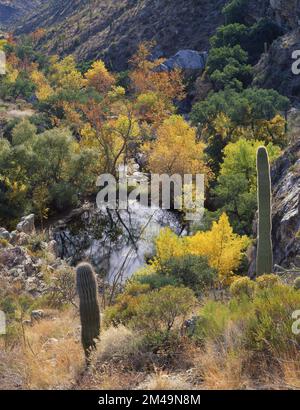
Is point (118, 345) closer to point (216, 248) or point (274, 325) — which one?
point (274, 325)

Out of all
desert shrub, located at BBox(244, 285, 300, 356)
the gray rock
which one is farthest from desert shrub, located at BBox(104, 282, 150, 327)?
the gray rock

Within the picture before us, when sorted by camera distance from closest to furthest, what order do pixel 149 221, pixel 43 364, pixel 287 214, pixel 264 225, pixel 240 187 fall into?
1. pixel 43 364
2. pixel 264 225
3. pixel 287 214
4. pixel 240 187
5. pixel 149 221

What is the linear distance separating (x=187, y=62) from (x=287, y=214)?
1811 inches

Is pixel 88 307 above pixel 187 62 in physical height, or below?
below

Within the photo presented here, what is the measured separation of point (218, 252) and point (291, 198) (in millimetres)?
5815

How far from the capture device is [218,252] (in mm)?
20531

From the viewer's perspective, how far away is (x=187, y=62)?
57406 millimetres

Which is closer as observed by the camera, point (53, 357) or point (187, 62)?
point (53, 357)

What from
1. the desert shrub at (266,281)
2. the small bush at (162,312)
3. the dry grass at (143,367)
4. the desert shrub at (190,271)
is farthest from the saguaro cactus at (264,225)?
the dry grass at (143,367)

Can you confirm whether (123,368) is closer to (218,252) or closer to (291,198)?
(291,198)

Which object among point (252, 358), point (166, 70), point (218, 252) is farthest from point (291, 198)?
point (166, 70)

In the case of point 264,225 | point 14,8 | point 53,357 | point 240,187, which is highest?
point 14,8

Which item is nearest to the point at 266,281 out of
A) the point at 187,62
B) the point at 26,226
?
the point at 26,226
